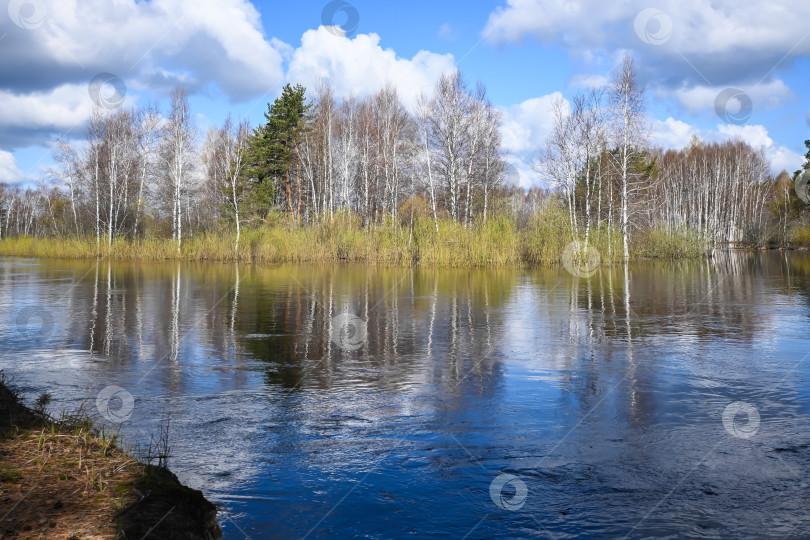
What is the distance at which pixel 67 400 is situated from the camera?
6.57 meters

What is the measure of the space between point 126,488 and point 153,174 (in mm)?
65449

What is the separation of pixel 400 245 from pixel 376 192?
24.5m

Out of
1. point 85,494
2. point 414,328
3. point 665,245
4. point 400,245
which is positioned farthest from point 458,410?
point 665,245

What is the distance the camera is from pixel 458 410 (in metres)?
6.28

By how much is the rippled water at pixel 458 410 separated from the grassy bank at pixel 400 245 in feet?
63.6

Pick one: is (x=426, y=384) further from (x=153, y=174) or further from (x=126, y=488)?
(x=153, y=174)

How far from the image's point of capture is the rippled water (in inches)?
159

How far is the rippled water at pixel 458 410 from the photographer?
4043mm

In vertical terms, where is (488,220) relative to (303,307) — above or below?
above

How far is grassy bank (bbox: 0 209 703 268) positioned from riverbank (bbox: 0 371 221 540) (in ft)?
98.9

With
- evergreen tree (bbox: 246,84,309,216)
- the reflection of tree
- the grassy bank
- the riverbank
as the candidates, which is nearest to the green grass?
the grassy bank

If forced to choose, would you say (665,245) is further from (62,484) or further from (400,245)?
(62,484)

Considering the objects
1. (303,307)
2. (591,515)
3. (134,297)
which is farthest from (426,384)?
(134,297)

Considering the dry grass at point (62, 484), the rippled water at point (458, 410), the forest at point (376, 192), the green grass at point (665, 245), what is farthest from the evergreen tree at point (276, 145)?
the dry grass at point (62, 484)
